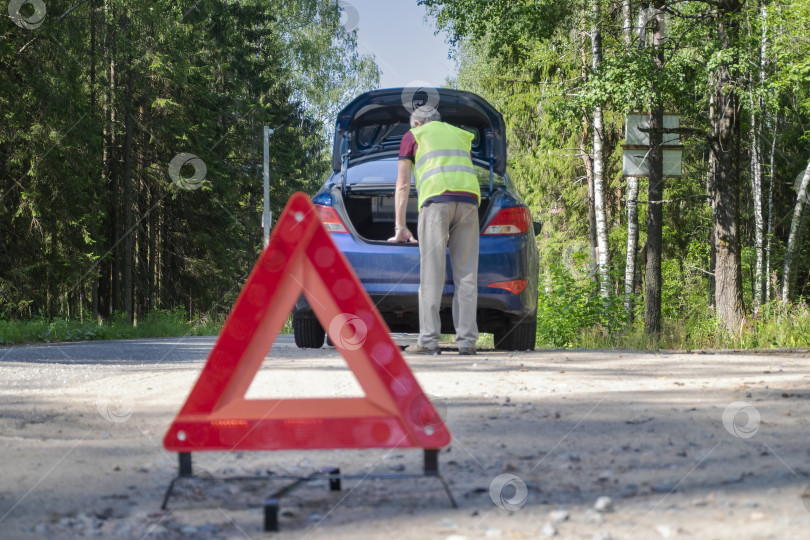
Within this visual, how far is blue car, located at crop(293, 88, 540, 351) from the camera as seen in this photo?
7.92 meters

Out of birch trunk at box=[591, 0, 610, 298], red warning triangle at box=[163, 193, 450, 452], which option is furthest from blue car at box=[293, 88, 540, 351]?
birch trunk at box=[591, 0, 610, 298]

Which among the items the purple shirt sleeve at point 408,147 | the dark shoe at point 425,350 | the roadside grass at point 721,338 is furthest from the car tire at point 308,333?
the roadside grass at point 721,338

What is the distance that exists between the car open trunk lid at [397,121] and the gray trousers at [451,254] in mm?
1012

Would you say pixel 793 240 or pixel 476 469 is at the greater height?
pixel 793 240

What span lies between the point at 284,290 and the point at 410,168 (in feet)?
15.4

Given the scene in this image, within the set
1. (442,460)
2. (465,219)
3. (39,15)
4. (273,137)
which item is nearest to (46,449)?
(442,460)

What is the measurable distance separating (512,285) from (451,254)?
0.61 meters

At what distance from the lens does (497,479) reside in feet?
10.7

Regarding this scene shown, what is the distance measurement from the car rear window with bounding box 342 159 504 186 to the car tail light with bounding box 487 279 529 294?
3.30ft

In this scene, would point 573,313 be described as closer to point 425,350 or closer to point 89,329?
point 425,350

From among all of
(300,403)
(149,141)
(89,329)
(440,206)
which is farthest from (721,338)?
(149,141)

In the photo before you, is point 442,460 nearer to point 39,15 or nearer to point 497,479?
point 497,479

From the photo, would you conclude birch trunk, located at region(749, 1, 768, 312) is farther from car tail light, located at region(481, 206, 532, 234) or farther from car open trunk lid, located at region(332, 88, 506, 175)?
car tail light, located at region(481, 206, 532, 234)

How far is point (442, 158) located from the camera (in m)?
7.61
